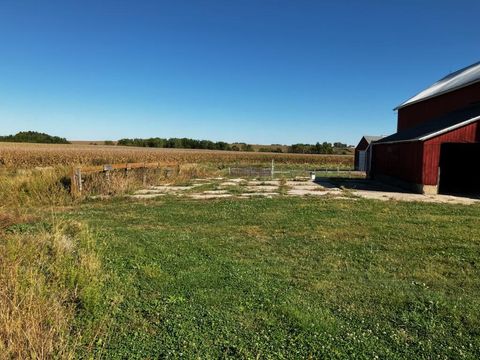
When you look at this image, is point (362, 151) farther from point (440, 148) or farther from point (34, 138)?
Result: point (34, 138)

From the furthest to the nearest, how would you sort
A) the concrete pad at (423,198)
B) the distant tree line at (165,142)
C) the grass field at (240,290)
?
the distant tree line at (165,142)
the concrete pad at (423,198)
the grass field at (240,290)

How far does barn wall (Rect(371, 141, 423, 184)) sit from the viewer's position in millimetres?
16250

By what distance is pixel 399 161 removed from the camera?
61.7ft

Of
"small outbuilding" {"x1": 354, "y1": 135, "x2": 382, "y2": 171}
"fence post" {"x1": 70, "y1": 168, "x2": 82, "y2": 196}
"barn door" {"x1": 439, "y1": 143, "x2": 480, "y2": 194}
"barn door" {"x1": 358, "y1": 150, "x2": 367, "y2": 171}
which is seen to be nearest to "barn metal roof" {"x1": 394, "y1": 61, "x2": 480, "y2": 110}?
"barn door" {"x1": 439, "y1": 143, "x2": 480, "y2": 194}

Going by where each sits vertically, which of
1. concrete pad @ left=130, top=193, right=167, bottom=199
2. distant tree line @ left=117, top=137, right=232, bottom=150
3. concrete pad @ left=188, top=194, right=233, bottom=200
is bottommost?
concrete pad @ left=188, top=194, right=233, bottom=200

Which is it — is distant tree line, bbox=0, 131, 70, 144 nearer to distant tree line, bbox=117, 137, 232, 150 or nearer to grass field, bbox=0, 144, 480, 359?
distant tree line, bbox=117, 137, 232, 150

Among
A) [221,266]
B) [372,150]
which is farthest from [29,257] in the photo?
[372,150]

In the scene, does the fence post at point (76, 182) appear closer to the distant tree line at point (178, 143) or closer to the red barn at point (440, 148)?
the red barn at point (440, 148)

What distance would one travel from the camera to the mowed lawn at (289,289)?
3449mm

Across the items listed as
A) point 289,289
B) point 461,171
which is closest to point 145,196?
point 289,289

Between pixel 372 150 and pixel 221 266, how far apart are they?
21449 millimetres

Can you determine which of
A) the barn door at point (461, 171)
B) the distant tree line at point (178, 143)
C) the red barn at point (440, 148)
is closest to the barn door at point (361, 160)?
the red barn at point (440, 148)

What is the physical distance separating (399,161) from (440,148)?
10.6 ft

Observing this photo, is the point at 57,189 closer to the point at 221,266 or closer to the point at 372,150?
the point at 221,266
